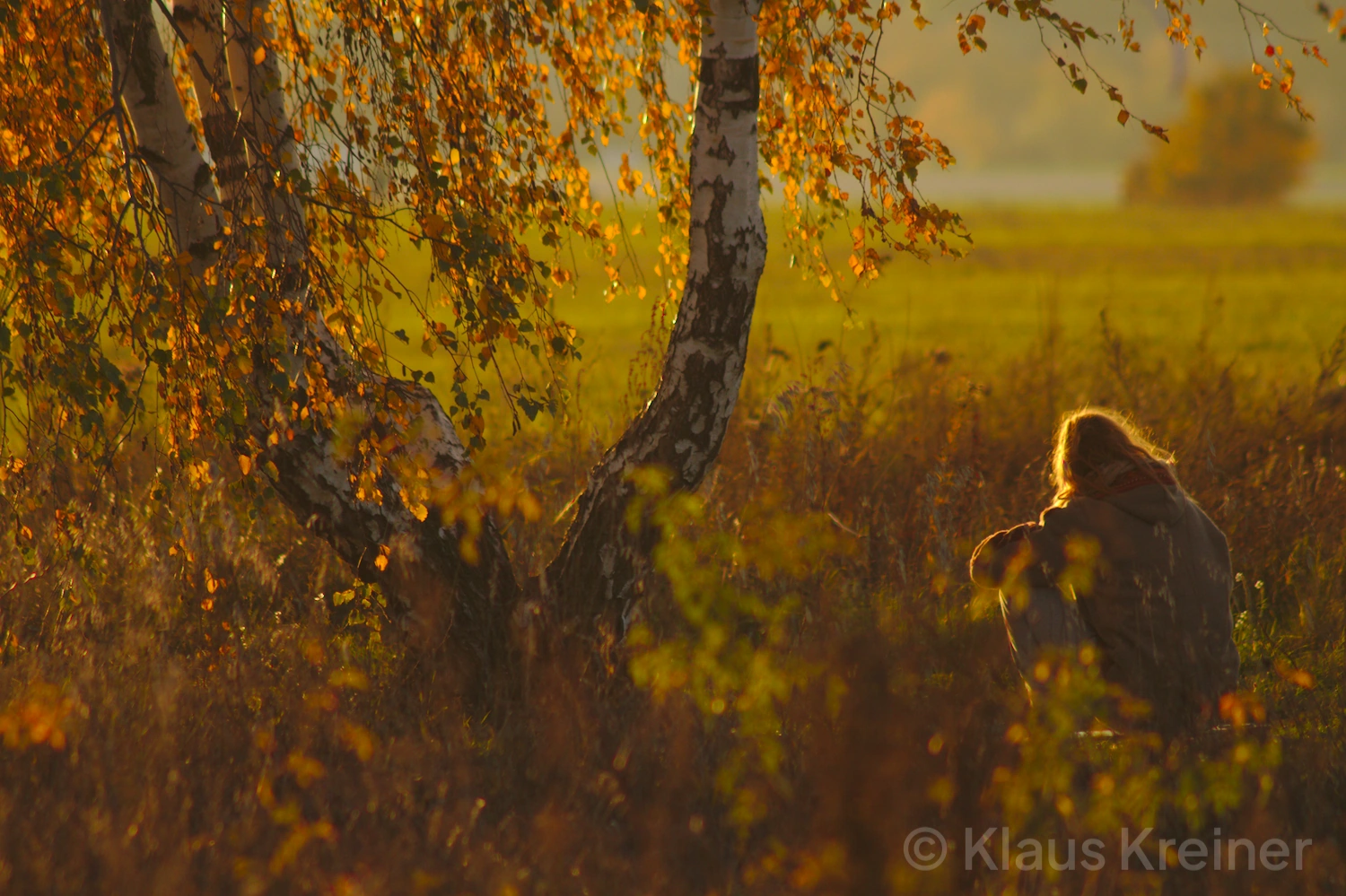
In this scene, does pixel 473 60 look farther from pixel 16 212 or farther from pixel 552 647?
pixel 552 647

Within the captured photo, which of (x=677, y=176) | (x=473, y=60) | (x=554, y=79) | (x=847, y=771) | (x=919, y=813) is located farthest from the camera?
(x=677, y=176)

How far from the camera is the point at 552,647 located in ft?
11.7

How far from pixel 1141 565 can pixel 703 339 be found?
175 centimetres

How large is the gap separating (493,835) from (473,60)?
2783 millimetres

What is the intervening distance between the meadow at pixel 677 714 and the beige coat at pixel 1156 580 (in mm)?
234

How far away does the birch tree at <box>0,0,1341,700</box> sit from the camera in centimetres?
288

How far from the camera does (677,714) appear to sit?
10.2 feet

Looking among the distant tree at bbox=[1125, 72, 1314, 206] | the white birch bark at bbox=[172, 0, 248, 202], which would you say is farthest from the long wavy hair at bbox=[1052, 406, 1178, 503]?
the distant tree at bbox=[1125, 72, 1314, 206]

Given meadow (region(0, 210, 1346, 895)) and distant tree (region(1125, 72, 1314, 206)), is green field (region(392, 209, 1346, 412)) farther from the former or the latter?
distant tree (region(1125, 72, 1314, 206))

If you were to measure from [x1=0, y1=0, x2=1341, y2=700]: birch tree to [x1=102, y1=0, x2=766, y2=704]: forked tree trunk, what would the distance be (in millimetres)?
11

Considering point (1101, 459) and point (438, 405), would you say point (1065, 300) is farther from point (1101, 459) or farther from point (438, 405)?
point (438, 405)

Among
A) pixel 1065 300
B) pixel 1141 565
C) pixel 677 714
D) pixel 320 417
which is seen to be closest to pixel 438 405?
pixel 320 417

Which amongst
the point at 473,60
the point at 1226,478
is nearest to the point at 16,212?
the point at 473,60

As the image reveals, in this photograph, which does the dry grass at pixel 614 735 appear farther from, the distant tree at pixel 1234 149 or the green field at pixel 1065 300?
the distant tree at pixel 1234 149
